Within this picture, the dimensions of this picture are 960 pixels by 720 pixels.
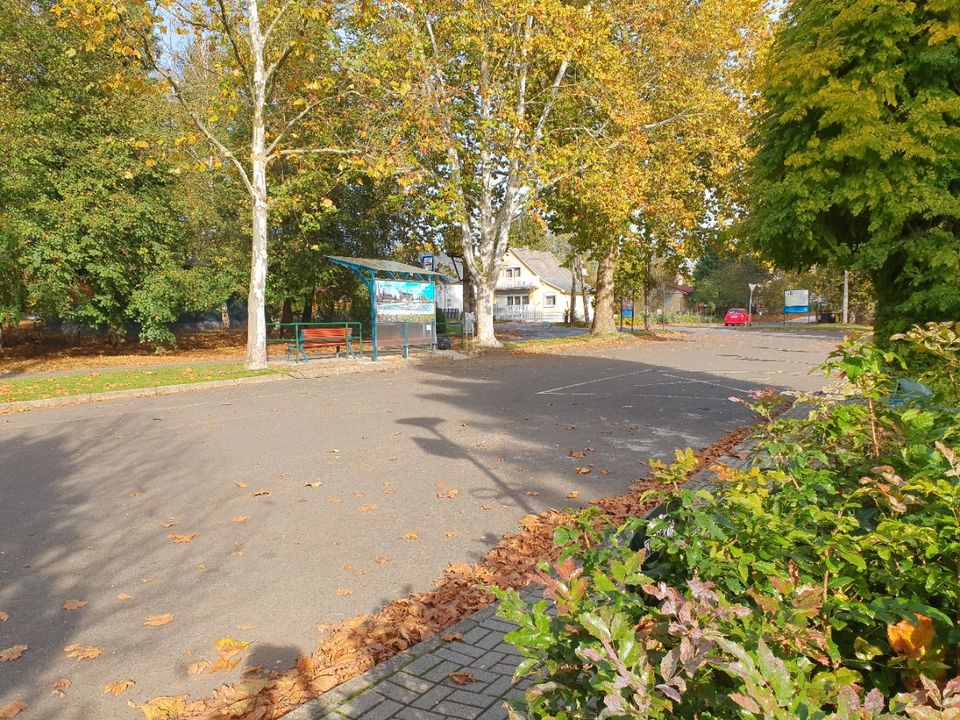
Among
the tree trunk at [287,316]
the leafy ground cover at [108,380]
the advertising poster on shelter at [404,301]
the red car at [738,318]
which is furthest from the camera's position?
the red car at [738,318]

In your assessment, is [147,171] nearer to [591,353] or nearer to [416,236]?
[416,236]

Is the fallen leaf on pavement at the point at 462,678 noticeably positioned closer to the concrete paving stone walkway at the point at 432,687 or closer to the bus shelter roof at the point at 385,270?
the concrete paving stone walkway at the point at 432,687

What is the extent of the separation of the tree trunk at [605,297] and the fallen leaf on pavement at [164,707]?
29.7m

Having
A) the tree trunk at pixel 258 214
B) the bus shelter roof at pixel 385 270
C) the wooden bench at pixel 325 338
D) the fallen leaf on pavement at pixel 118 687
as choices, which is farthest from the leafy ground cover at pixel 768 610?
the wooden bench at pixel 325 338

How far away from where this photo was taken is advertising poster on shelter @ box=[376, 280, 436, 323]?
67.3 feet

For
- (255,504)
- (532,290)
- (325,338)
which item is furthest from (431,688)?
(532,290)

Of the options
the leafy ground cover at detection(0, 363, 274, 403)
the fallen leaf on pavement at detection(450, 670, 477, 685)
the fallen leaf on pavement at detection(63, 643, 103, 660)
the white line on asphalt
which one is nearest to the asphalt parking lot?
the fallen leaf on pavement at detection(63, 643, 103, 660)

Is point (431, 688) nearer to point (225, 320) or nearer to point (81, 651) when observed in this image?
point (81, 651)

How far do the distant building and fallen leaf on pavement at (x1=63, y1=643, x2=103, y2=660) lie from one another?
223ft

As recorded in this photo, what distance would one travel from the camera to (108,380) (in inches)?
579

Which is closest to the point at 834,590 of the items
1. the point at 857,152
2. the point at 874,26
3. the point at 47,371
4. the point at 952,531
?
the point at 952,531

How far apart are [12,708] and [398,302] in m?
18.5

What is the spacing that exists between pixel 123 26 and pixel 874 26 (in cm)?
1646

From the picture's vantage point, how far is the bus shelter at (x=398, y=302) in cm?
2017
